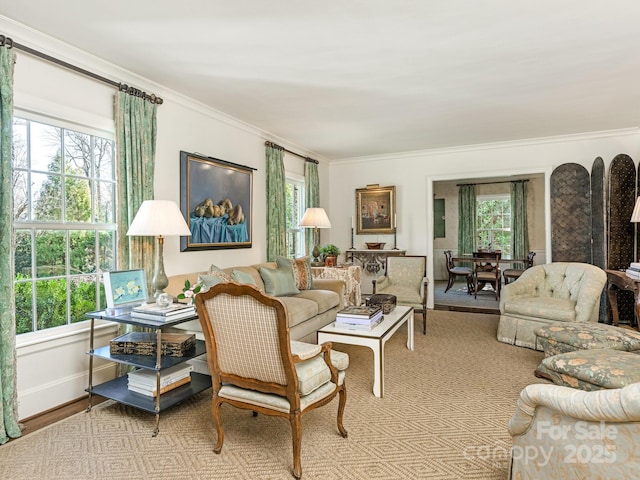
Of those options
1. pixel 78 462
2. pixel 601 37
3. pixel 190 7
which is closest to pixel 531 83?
pixel 601 37

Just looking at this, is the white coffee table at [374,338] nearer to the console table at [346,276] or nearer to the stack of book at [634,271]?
the console table at [346,276]

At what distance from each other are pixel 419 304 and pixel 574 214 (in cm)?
269

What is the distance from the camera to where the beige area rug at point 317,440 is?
2006mm

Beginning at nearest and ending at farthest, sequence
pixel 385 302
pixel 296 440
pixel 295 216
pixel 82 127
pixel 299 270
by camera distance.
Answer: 1. pixel 296 440
2. pixel 82 127
3. pixel 385 302
4. pixel 299 270
5. pixel 295 216

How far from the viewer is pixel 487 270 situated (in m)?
A: 7.48

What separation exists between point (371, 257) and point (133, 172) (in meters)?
4.33

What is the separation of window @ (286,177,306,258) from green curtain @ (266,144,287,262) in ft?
1.56

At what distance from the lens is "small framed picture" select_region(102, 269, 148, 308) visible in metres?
2.80

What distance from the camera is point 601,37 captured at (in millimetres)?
2676

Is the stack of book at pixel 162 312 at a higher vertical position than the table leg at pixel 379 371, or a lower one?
higher

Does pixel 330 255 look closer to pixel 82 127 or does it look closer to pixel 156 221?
pixel 156 221

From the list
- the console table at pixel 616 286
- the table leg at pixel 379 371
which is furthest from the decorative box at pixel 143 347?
the console table at pixel 616 286

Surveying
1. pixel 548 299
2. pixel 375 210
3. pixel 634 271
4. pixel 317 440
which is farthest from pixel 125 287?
pixel 634 271

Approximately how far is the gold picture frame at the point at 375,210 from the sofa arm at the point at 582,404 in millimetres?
5213
